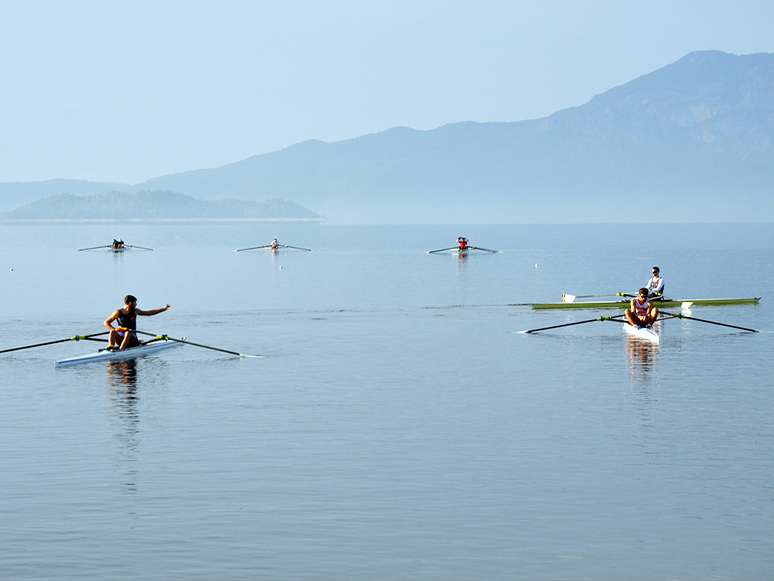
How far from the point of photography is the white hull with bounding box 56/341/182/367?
31891 mm

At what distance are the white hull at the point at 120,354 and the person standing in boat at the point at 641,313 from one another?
16.4 metres

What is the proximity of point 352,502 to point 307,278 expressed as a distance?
2453 inches

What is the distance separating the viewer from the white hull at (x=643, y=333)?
123ft

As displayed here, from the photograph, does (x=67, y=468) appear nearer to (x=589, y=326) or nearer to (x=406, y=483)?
(x=406, y=483)

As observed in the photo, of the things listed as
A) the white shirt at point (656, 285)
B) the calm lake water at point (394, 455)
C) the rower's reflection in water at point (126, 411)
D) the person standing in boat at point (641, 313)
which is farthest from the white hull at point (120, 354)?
the white shirt at point (656, 285)

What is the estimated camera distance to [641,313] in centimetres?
3847

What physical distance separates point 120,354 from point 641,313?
18.5 metres

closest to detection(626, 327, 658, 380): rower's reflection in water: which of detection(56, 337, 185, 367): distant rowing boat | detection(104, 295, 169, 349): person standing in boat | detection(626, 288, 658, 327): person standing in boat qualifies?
detection(626, 288, 658, 327): person standing in boat

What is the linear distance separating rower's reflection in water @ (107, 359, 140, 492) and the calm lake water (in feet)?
0.31

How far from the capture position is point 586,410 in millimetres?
24984

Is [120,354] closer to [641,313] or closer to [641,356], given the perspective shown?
[641,356]

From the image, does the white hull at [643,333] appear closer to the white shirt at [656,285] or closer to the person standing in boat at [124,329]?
the white shirt at [656,285]

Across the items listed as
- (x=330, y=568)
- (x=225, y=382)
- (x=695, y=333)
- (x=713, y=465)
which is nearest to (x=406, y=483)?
(x=330, y=568)

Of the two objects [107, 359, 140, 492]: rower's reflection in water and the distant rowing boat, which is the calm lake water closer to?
[107, 359, 140, 492]: rower's reflection in water
